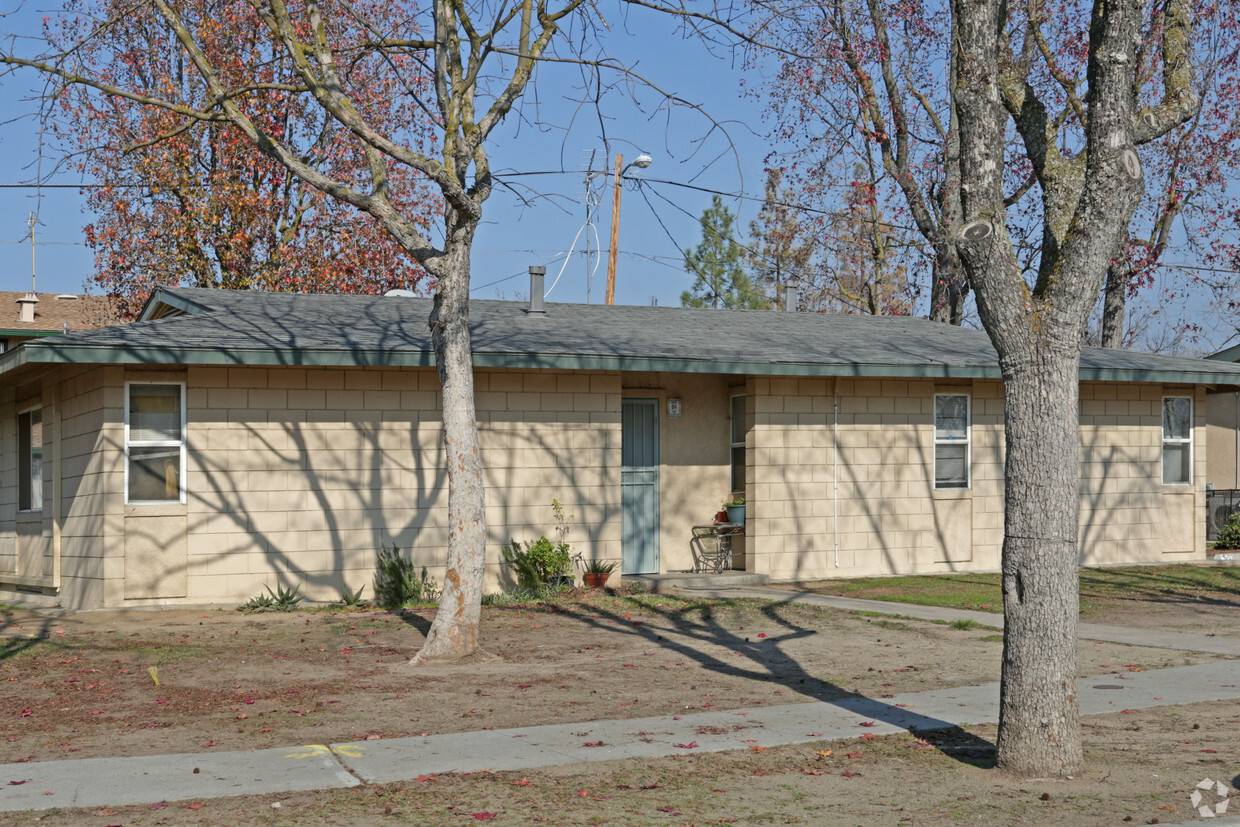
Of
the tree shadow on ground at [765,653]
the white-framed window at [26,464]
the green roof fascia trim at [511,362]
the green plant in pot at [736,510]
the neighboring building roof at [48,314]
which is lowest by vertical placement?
the tree shadow on ground at [765,653]

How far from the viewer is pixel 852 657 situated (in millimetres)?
10148

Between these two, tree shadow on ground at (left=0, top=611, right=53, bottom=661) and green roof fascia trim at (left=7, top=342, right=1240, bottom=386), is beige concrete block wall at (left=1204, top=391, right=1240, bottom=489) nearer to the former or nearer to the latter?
green roof fascia trim at (left=7, top=342, right=1240, bottom=386)

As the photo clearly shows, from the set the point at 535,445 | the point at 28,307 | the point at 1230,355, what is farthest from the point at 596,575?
the point at 28,307

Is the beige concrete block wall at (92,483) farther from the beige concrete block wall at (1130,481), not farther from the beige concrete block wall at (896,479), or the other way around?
the beige concrete block wall at (1130,481)

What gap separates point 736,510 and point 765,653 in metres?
6.08

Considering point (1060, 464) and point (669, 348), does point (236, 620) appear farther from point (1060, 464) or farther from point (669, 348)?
point (1060, 464)

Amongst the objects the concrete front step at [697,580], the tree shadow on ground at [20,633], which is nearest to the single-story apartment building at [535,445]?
the concrete front step at [697,580]

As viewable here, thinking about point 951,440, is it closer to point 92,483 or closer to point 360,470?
point 360,470

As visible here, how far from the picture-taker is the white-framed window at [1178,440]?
740 inches

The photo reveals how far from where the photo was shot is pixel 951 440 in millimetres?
17094

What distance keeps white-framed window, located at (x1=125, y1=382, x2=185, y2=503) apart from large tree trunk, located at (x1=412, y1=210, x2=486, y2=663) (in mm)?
4817

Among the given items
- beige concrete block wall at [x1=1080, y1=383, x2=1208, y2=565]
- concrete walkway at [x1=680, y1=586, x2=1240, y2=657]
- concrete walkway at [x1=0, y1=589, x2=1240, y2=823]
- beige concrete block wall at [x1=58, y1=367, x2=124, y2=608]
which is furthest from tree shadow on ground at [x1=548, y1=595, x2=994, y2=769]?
beige concrete block wall at [x1=1080, y1=383, x2=1208, y2=565]

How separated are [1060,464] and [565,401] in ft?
30.8

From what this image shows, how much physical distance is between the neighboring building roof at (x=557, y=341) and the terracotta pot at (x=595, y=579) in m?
2.65
